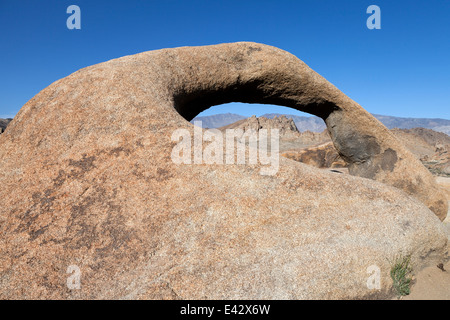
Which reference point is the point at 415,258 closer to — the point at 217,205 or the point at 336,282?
the point at 336,282

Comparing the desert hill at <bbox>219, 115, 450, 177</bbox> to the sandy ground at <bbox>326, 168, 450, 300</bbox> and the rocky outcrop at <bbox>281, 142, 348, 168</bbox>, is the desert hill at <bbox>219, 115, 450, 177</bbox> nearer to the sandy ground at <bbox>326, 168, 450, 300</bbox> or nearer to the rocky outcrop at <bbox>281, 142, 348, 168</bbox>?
the rocky outcrop at <bbox>281, 142, 348, 168</bbox>

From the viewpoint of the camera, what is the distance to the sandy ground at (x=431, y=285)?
2629 mm

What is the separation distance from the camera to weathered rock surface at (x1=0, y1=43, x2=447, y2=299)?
2240 mm

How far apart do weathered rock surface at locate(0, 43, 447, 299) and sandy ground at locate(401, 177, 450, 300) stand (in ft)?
0.44

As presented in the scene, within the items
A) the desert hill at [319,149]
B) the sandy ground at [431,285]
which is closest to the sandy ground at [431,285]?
the sandy ground at [431,285]

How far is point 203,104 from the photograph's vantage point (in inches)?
216

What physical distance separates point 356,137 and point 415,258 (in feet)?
11.1

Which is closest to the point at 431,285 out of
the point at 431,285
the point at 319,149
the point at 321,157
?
the point at 431,285

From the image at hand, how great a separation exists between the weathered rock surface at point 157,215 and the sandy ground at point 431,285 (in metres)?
0.13

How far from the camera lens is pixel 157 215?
8.38 ft

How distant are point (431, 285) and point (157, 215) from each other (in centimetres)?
275

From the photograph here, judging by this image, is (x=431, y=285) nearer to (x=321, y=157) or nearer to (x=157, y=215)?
(x=157, y=215)

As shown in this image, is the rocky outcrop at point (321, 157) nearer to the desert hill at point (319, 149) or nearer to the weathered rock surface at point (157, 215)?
the desert hill at point (319, 149)

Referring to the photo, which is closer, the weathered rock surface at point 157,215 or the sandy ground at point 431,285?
the weathered rock surface at point 157,215
